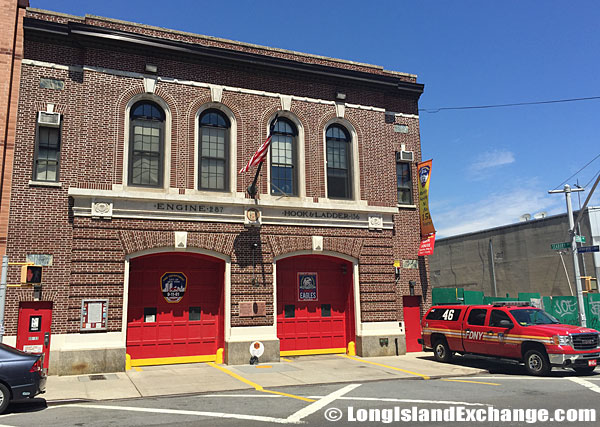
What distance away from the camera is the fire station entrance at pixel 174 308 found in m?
16.2

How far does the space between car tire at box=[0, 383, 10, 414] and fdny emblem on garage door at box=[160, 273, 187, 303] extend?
7.06 metres

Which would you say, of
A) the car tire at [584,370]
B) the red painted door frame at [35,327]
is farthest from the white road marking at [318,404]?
the red painted door frame at [35,327]

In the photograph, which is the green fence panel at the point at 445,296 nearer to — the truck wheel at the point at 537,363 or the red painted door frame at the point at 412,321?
the red painted door frame at the point at 412,321

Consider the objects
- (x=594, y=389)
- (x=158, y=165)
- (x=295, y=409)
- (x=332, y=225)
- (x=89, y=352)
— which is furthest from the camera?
(x=332, y=225)

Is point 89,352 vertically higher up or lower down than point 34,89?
lower down

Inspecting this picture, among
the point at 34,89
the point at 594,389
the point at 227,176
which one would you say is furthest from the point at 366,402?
the point at 34,89

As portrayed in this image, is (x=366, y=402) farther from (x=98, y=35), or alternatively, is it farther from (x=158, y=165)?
(x=98, y=35)

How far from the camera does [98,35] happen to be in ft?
52.4

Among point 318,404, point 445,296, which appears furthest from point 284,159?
point 318,404

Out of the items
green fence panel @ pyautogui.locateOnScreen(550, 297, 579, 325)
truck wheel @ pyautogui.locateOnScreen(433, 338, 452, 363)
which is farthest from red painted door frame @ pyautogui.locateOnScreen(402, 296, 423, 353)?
green fence panel @ pyautogui.locateOnScreen(550, 297, 579, 325)

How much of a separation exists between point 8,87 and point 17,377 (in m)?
10.1

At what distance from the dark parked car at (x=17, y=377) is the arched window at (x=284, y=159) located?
Result: 9.95 m

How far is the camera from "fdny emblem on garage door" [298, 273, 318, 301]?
1855 cm

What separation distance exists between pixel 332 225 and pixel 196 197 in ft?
16.8
